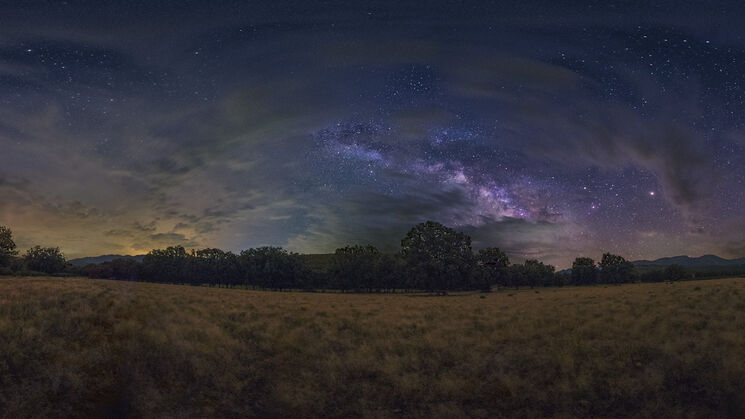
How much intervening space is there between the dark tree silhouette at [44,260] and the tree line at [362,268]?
0.22m

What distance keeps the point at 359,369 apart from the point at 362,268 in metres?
81.0

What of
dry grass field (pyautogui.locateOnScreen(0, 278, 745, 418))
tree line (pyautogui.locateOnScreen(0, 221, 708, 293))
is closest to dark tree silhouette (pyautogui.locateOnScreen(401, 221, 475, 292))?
tree line (pyautogui.locateOnScreen(0, 221, 708, 293))

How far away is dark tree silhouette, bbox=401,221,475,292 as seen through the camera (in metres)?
Answer: 70.1

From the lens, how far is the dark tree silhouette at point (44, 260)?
10856 cm

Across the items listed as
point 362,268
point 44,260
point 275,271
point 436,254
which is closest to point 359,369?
point 436,254

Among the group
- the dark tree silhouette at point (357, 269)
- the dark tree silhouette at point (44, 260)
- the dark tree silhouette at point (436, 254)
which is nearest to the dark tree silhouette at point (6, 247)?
the dark tree silhouette at point (44, 260)

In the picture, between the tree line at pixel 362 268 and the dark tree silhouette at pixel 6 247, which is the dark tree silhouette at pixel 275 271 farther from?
the dark tree silhouette at pixel 6 247

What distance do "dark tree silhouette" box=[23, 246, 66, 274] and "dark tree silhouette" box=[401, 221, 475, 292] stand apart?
4223 inches

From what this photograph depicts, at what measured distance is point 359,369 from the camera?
1152 centimetres

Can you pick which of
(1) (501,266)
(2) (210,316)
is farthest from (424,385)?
(1) (501,266)

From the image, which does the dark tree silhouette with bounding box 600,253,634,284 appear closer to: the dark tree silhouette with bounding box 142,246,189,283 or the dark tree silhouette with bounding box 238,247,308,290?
the dark tree silhouette with bounding box 238,247,308,290

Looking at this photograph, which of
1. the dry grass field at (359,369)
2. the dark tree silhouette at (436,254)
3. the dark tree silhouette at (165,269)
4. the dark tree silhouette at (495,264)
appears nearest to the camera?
the dry grass field at (359,369)

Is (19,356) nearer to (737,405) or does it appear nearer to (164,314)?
(164,314)

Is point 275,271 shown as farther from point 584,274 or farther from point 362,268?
point 584,274
